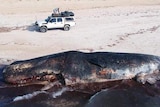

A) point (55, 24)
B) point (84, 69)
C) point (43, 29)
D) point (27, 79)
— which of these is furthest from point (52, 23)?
point (84, 69)

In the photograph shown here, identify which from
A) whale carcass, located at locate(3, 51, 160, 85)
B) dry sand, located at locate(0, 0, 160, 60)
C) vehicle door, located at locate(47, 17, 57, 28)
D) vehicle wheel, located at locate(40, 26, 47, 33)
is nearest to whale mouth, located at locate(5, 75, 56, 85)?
whale carcass, located at locate(3, 51, 160, 85)

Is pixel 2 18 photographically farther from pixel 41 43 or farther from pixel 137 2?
pixel 137 2

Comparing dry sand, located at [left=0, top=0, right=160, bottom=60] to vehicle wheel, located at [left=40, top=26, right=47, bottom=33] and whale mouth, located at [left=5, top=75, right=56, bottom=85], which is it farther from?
whale mouth, located at [left=5, top=75, right=56, bottom=85]

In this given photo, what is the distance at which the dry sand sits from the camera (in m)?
28.9

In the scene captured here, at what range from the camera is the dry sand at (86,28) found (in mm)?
28875

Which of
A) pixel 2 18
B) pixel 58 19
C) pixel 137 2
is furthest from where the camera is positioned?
pixel 137 2

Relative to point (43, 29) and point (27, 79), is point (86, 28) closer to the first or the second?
point (43, 29)

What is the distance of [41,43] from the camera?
1219 inches

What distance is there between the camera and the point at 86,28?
36.9 m

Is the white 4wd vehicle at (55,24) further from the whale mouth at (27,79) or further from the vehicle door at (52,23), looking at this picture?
the whale mouth at (27,79)

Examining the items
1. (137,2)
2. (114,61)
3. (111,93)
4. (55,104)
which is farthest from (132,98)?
(137,2)

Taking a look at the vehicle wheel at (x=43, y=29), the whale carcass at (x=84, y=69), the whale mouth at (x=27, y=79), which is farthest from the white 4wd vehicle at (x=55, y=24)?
the whale mouth at (x=27, y=79)

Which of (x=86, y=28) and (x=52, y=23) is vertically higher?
(x=52, y=23)

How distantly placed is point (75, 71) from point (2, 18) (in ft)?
104
